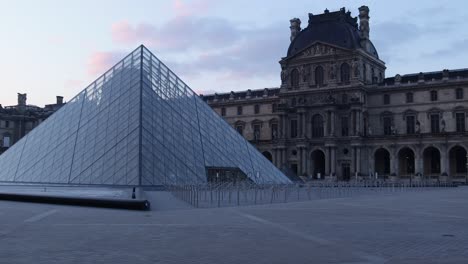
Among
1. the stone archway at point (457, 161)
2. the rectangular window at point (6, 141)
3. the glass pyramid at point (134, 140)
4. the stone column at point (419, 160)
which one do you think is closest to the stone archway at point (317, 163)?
the stone column at point (419, 160)

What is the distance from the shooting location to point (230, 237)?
1010 centimetres

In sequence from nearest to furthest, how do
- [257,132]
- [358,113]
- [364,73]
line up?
[358,113]
[364,73]
[257,132]

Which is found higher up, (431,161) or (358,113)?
(358,113)

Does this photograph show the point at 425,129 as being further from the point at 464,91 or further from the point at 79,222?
the point at 79,222

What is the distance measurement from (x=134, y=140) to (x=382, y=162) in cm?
4193

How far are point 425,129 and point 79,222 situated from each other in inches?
2086

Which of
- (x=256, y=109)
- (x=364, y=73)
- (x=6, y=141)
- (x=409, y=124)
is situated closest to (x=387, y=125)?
(x=409, y=124)

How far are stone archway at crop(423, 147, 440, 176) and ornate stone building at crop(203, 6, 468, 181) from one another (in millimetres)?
106

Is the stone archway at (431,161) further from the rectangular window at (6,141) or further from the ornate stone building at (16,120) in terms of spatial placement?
the rectangular window at (6,141)

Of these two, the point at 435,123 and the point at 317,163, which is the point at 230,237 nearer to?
the point at 435,123

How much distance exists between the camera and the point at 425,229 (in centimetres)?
1147

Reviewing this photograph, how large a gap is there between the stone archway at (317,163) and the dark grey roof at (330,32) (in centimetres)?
1211

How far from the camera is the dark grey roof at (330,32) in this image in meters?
62.5

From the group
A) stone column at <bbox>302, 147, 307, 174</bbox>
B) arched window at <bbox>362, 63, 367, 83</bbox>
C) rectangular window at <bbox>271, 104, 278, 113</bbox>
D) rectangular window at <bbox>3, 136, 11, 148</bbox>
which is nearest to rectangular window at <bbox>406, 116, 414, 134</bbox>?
arched window at <bbox>362, 63, 367, 83</bbox>
